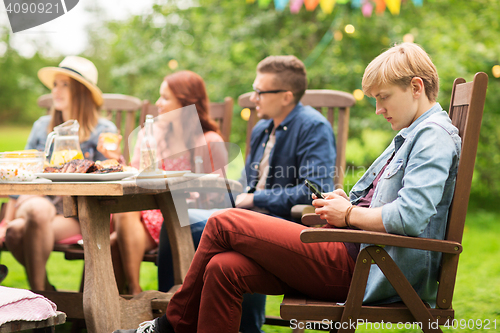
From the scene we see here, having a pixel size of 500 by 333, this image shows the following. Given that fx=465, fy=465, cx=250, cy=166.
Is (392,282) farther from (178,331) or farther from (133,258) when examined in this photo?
(133,258)

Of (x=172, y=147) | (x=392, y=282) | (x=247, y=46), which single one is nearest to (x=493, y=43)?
(x=247, y=46)

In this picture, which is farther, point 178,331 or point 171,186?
point 171,186

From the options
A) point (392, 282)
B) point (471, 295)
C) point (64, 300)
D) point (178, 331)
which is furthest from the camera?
point (471, 295)

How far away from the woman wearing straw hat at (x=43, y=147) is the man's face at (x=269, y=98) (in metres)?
0.82

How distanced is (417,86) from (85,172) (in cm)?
116

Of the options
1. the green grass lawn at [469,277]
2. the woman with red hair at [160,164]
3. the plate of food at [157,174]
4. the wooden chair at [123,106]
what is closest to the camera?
the plate of food at [157,174]

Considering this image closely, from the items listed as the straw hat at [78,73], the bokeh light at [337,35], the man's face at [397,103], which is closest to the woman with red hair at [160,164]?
the straw hat at [78,73]

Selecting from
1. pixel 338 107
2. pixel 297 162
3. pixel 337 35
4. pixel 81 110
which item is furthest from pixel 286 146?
pixel 337 35

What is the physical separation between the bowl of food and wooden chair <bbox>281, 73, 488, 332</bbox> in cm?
101

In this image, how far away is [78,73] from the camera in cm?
269

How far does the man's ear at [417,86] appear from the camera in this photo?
1395 mm

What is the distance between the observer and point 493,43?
5.11 m

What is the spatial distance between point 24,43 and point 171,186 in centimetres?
822

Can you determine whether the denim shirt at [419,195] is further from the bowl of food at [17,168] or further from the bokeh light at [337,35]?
the bokeh light at [337,35]
